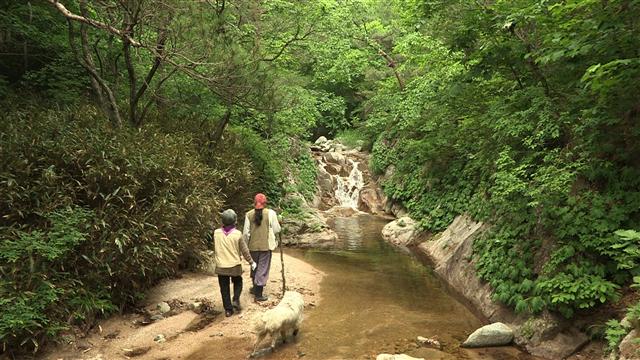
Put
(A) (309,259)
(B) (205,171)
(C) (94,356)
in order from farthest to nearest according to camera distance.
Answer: (A) (309,259), (B) (205,171), (C) (94,356)

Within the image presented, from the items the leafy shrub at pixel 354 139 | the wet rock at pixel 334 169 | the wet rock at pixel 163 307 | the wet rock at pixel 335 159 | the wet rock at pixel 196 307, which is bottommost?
the wet rock at pixel 196 307

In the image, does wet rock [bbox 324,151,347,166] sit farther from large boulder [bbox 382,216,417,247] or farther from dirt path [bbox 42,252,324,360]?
dirt path [bbox 42,252,324,360]

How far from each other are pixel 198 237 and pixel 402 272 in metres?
5.14

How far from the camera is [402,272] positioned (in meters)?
10.4

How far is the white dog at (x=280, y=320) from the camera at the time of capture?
5605 millimetres

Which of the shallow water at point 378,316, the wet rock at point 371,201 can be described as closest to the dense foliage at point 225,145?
the shallow water at point 378,316

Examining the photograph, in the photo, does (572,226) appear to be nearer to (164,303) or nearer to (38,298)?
(164,303)

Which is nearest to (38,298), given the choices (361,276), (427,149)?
(361,276)

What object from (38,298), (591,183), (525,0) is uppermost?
(525,0)

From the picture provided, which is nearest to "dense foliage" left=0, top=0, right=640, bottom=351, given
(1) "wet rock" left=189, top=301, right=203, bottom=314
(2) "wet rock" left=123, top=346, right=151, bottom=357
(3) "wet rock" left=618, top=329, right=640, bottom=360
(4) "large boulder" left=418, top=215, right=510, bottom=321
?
(3) "wet rock" left=618, top=329, right=640, bottom=360

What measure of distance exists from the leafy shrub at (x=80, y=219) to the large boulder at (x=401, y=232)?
7.82 metres

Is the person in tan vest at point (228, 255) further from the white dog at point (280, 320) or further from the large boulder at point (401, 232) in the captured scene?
the large boulder at point (401, 232)

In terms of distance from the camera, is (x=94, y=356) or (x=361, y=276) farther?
(x=361, y=276)

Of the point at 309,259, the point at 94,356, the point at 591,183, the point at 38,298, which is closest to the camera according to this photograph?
the point at 38,298
